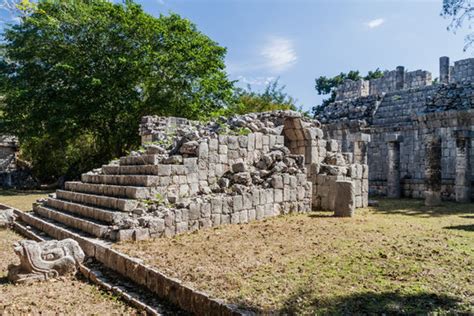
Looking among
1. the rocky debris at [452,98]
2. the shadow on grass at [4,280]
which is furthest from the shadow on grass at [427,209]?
the shadow on grass at [4,280]

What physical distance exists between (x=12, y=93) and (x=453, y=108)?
2443cm

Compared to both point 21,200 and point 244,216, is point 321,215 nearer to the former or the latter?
point 244,216

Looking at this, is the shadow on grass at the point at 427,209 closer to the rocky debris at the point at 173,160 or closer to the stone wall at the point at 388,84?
the rocky debris at the point at 173,160

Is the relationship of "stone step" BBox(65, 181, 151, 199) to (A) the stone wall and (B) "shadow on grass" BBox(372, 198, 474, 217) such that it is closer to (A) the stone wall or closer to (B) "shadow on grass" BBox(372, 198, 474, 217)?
(B) "shadow on grass" BBox(372, 198, 474, 217)

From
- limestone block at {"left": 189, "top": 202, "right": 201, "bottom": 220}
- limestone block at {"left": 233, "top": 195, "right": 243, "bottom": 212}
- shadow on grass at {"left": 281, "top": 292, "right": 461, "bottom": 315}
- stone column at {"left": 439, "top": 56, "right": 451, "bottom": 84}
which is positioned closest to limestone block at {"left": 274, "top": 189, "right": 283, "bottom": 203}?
limestone block at {"left": 233, "top": 195, "right": 243, "bottom": 212}

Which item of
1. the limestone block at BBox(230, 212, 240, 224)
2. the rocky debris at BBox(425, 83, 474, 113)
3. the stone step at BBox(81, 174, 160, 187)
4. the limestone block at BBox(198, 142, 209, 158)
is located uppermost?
the rocky debris at BBox(425, 83, 474, 113)

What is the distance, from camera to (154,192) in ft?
30.0

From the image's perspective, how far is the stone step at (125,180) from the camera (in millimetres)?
9203

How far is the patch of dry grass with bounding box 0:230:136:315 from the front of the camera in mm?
5074

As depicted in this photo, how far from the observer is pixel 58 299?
217 inches

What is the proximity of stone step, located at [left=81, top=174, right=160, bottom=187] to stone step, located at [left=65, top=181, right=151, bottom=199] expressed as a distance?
255 millimetres

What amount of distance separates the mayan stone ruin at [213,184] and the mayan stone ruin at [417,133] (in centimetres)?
504

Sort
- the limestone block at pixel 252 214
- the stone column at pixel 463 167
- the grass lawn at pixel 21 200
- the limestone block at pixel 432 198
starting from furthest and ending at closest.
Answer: the stone column at pixel 463 167, the limestone block at pixel 432 198, the grass lawn at pixel 21 200, the limestone block at pixel 252 214

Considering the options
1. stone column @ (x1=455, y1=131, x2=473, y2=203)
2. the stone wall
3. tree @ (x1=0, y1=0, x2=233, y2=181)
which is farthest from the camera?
the stone wall
